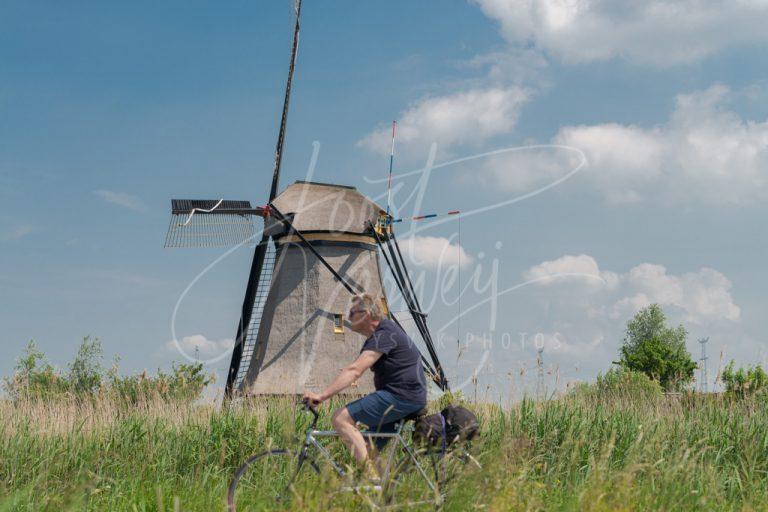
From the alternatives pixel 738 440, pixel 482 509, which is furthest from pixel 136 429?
pixel 738 440

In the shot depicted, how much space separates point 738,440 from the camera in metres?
7.96

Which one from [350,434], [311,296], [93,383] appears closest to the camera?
[350,434]

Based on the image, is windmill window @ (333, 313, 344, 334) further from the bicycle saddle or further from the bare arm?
the bare arm

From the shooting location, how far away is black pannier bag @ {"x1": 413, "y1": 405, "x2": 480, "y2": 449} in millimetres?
5392

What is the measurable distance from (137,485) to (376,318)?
124 inches

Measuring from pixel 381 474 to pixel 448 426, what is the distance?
0.81 m

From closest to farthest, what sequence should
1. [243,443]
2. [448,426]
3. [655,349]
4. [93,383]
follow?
[448,426]
[243,443]
[93,383]
[655,349]

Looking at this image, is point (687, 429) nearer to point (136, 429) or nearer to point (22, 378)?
point (136, 429)

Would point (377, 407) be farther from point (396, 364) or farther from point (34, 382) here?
point (34, 382)

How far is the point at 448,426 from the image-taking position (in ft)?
18.2

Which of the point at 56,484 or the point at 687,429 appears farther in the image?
the point at 687,429

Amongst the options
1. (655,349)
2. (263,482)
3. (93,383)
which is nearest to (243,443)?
(263,482)

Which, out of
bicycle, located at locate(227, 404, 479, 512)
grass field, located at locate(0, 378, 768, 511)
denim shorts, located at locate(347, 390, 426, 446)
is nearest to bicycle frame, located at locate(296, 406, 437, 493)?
bicycle, located at locate(227, 404, 479, 512)

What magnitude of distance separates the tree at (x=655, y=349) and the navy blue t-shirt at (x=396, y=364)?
23534 millimetres
